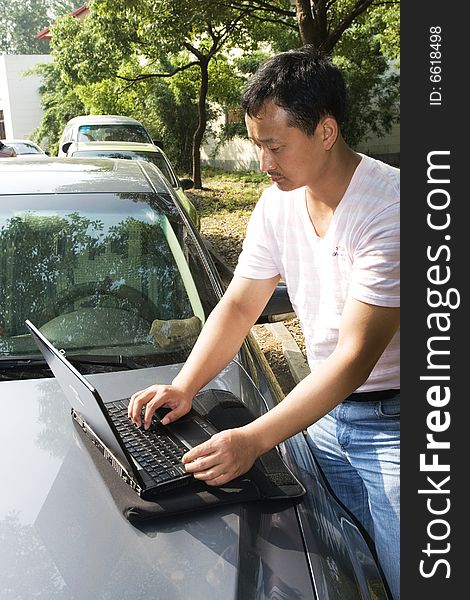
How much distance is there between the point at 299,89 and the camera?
1.90 m

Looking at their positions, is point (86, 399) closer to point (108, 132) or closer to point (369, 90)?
point (108, 132)

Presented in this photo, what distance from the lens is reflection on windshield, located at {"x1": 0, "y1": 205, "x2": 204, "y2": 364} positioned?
264 centimetres

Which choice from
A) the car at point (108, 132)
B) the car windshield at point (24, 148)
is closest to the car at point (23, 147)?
the car windshield at point (24, 148)

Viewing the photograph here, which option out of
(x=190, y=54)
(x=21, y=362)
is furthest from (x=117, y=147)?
(x=190, y=54)

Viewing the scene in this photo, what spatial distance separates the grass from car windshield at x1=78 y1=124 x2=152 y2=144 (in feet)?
5.59

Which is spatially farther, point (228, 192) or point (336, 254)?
point (228, 192)

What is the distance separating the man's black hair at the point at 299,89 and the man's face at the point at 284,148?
2cm

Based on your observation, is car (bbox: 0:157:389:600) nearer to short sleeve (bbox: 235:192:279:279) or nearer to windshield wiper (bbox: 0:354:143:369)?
windshield wiper (bbox: 0:354:143:369)

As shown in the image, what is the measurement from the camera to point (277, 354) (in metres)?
5.73

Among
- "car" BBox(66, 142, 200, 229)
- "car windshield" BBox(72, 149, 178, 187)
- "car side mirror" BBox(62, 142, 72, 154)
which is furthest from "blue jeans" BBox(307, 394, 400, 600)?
"car side mirror" BBox(62, 142, 72, 154)

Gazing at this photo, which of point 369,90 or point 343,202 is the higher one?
point 369,90

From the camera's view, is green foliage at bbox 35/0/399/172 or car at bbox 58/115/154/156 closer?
green foliage at bbox 35/0/399/172

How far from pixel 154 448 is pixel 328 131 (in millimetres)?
927

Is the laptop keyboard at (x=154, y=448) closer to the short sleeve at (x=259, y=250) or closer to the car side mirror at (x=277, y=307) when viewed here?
the short sleeve at (x=259, y=250)
